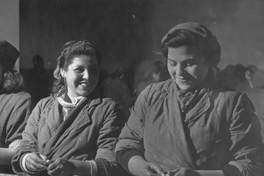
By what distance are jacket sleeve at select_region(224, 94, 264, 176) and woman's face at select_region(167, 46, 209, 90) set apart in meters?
0.30

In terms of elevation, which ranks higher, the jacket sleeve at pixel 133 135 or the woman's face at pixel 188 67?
the woman's face at pixel 188 67

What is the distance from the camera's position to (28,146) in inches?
150

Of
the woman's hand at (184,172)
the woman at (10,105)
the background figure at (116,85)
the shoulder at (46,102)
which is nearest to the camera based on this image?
the woman's hand at (184,172)

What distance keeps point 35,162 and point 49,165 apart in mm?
122

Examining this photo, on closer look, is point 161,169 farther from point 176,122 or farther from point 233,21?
point 233,21

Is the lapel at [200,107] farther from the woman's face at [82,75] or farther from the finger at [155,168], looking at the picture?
the woman's face at [82,75]

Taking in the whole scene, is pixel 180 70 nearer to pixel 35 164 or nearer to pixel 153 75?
pixel 153 75

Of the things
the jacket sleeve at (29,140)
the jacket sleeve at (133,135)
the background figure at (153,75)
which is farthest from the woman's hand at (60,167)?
the background figure at (153,75)

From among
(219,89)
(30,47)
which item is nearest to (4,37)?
(30,47)

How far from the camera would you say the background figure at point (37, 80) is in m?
3.80

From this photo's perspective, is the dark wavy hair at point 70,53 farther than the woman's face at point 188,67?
Yes

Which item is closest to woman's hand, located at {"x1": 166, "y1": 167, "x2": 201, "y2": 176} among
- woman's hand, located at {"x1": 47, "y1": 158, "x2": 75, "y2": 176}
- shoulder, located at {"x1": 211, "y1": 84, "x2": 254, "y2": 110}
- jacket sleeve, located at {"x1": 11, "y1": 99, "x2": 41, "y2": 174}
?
shoulder, located at {"x1": 211, "y1": 84, "x2": 254, "y2": 110}

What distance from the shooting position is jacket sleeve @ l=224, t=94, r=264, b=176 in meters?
3.04

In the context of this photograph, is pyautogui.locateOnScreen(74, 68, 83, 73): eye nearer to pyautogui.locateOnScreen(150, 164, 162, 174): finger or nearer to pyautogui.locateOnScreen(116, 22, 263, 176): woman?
pyautogui.locateOnScreen(116, 22, 263, 176): woman
